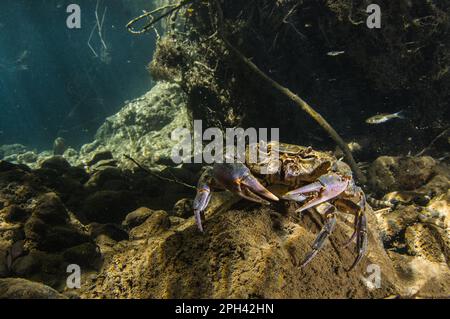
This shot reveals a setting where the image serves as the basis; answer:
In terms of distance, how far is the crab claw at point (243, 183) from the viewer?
2729mm

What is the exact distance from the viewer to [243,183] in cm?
276

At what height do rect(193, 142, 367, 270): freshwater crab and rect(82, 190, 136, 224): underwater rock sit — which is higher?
rect(193, 142, 367, 270): freshwater crab

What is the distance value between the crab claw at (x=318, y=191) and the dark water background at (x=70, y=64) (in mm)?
28268

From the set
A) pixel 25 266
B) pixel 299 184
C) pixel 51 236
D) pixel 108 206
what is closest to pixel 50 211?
pixel 51 236

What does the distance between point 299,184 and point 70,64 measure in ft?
128

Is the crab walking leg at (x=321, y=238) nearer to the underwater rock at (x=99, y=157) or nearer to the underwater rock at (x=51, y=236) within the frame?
the underwater rock at (x=51, y=236)

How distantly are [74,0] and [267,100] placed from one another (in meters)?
30.7

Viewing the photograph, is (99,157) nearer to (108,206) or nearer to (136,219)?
(108,206)

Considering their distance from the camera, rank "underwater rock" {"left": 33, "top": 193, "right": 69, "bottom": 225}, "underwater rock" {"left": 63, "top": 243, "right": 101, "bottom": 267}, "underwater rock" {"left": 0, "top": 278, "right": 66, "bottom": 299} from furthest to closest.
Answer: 1. "underwater rock" {"left": 33, "top": 193, "right": 69, "bottom": 225}
2. "underwater rock" {"left": 63, "top": 243, "right": 101, "bottom": 267}
3. "underwater rock" {"left": 0, "top": 278, "right": 66, "bottom": 299}

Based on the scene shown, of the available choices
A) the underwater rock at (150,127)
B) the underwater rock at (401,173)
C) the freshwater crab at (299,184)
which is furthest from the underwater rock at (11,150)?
the freshwater crab at (299,184)

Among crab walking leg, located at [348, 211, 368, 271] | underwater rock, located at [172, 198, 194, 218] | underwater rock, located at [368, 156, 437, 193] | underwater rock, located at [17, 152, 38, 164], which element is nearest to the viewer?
crab walking leg, located at [348, 211, 368, 271]

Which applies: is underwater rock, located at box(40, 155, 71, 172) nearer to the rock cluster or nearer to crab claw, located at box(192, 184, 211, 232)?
the rock cluster

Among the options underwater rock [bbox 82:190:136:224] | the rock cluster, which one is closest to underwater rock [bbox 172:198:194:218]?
underwater rock [bbox 82:190:136:224]

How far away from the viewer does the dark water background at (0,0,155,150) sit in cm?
3012
